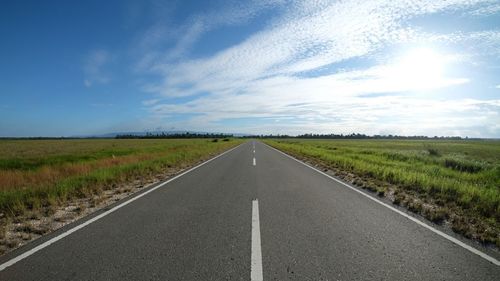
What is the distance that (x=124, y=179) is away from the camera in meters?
10.2

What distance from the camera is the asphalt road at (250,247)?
129 inches

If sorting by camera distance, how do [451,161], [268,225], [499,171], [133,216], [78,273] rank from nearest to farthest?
[78,273], [268,225], [133,216], [499,171], [451,161]

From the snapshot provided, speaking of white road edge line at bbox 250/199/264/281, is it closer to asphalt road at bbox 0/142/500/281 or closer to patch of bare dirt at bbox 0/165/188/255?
asphalt road at bbox 0/142/500/281

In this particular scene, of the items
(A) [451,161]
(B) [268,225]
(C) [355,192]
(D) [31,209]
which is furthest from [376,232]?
→ (A) [451,161]

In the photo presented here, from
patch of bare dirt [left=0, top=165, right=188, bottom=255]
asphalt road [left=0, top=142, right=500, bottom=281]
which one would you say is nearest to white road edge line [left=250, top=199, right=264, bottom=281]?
asphalt road [left=0, top=142, right=500, bottom=281]

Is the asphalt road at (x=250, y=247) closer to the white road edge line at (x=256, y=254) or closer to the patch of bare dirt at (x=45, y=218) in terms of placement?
the white road edge line at (x=256, y=254)

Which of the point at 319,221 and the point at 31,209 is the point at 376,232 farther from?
the point at 31,209

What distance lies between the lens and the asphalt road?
3.27 metres

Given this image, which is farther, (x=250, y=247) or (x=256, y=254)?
(x=250, y=247)

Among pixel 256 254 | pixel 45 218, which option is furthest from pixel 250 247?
pixel 45 218

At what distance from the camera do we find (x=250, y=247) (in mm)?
3973

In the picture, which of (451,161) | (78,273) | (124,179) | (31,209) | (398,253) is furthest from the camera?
(451,161)

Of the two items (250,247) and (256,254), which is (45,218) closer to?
(250,247)

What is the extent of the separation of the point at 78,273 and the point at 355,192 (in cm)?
720
